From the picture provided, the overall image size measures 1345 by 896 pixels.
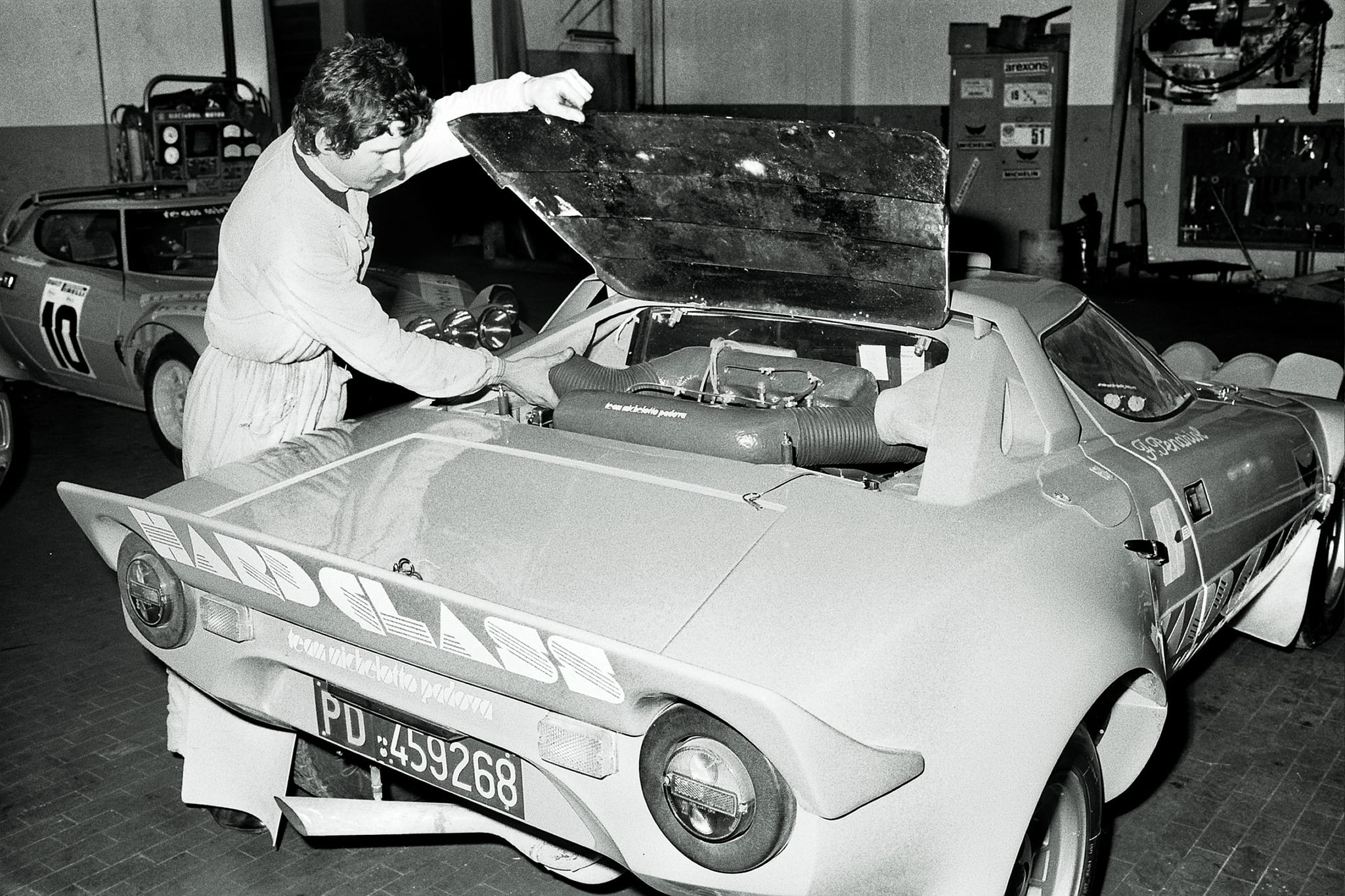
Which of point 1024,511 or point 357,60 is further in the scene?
point 357,60

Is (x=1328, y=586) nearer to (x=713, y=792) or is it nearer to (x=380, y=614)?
(x=713, y=792)

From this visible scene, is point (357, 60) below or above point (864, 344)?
above

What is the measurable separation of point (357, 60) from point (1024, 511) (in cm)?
186

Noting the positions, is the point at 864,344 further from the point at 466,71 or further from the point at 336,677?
the point at 466,71

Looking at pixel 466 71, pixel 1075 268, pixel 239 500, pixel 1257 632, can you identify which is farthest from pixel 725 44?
pixel 239 500

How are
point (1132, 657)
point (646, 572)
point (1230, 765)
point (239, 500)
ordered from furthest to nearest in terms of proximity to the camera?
point (1230, 765) < point (239, 500) < point (1132, 657) < point (646, 572)

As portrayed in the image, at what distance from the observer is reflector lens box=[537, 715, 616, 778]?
2217 millimetres

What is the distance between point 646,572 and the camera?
244cm

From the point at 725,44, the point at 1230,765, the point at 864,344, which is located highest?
the point at 725,44

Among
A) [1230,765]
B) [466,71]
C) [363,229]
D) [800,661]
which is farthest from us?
[466,71]

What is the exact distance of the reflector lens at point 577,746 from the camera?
2.22 meters

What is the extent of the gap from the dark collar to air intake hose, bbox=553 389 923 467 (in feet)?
2.54

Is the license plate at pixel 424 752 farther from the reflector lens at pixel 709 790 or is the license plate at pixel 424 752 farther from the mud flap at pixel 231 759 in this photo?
the mud flap at pixel 231 759

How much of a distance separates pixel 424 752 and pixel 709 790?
70 centimetres
